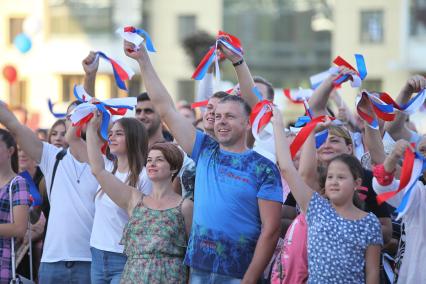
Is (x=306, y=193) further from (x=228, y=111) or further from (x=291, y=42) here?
(x=291, y=42)

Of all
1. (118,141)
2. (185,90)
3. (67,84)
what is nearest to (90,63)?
(118,141)

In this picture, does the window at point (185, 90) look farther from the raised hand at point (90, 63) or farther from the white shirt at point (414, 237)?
the white shirt at point (414, 237)

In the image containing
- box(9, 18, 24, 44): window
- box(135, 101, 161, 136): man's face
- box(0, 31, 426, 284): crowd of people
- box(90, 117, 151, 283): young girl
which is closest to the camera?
box(0, 31, 426, 284): crowd of people

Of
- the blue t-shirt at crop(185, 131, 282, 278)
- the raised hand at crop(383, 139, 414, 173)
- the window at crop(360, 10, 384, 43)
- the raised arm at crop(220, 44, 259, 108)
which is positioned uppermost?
the window at crop(360, 10, 384, 43)

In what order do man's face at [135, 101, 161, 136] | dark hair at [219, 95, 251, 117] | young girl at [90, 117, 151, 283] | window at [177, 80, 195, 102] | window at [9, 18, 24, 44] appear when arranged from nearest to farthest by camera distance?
dark hair at [219, 95, 251, 117]
young girl at [90, 117, 151, 283]
man's face at [135, 101, 161, 136]
window at [177, 80, 195, 102]
window at [9, 18, 24, 44]

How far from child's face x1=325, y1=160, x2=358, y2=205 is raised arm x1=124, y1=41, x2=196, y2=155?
2.84 feet

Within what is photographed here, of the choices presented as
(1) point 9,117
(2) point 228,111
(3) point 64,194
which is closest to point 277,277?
(2) point 228,111

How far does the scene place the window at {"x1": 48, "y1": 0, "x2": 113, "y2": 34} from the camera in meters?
35.8

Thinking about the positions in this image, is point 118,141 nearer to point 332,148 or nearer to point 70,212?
point 70,212

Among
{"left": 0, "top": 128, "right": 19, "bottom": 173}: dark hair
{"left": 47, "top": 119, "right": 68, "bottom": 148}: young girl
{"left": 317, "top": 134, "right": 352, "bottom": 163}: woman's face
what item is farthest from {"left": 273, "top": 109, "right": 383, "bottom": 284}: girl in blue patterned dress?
{"left": 47, "top": 119, "right": 68, "bottom": 148}: young girl

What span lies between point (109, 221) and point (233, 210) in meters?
1.06

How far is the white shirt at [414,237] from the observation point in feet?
16.7

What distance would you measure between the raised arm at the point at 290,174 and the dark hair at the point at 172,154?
0.77 m

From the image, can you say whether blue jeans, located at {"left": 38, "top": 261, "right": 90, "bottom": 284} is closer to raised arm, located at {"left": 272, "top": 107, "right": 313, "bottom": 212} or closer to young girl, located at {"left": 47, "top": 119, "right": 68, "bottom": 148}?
young girl, located at {"left": 47, "top": 119, "right": 68, "bottom": 148}
